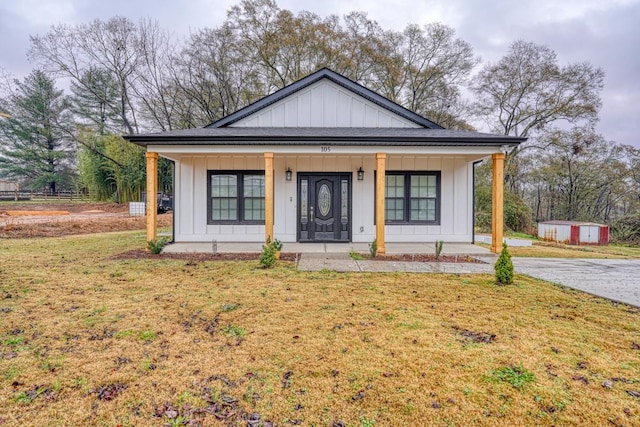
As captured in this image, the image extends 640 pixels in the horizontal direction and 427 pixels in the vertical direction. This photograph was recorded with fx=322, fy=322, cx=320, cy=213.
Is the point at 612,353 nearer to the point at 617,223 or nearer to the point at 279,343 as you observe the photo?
the point at 279,343

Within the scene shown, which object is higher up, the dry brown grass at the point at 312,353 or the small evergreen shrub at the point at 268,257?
the small evergreen shrub at the point at 268,257

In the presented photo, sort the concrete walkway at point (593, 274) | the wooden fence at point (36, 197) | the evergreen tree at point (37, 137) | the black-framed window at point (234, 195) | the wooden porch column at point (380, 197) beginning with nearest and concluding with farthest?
the concrete walkway at point (593, 274) → the wooden porch column at point (380, 197) → the black-framed window at point (234, 195) → the evergreen tree at point (37, 137) → the wooden fence at point (36, 197)

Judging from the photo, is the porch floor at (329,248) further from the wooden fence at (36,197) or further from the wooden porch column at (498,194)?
the wooden fence at (36,197)

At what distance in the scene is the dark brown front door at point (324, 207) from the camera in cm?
968

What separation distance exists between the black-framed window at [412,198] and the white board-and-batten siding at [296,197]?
0.52ft

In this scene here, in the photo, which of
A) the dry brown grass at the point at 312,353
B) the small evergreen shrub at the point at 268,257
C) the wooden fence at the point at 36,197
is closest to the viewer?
the dry brown grass at the point at 312,353

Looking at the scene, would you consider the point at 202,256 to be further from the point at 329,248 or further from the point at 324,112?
the point at 324,112

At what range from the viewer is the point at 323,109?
10070mm

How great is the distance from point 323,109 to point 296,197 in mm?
2916

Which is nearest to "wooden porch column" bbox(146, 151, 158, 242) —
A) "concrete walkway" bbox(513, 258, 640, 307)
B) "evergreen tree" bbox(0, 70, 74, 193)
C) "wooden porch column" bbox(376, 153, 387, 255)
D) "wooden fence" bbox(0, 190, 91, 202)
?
"wooden porch column" bbox(376, 153, 387, 255)

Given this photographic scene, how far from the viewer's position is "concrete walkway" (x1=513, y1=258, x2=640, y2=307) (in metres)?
4.98

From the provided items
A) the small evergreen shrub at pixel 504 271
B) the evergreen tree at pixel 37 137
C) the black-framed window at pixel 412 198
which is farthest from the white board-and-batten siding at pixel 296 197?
the evergreen tree at pixel 37 137

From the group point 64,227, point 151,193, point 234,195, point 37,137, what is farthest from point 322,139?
point 37,137

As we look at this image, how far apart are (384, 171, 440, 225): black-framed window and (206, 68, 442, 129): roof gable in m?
1.66
